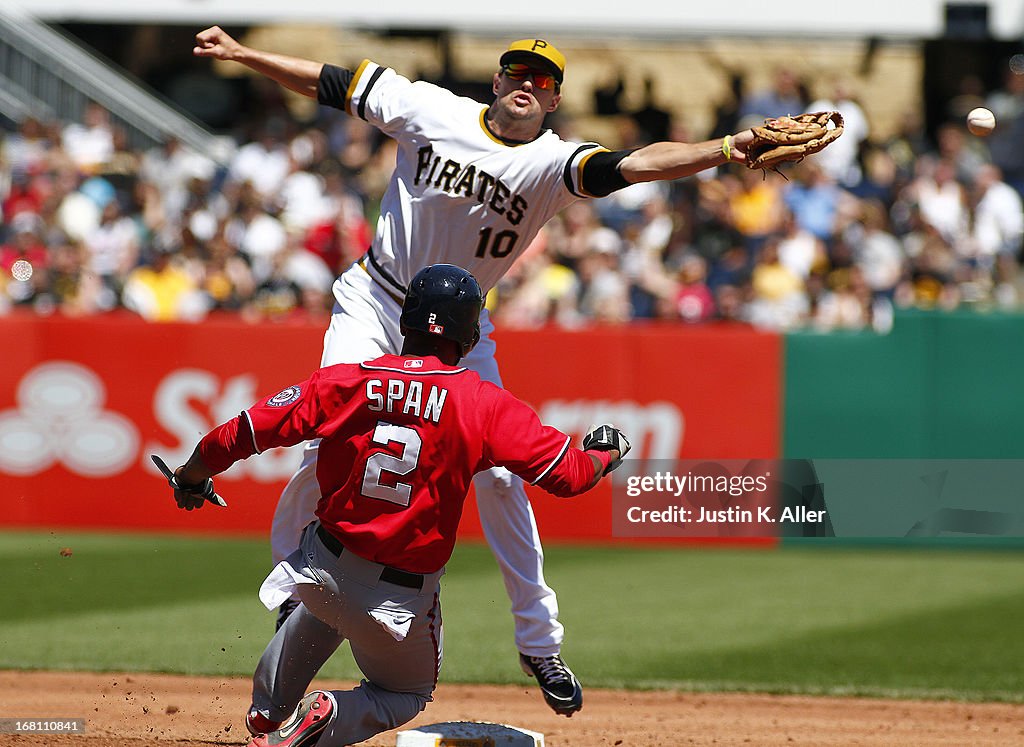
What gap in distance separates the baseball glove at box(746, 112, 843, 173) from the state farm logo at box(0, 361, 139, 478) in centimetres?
927

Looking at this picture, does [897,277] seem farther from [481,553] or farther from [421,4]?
[421,4]

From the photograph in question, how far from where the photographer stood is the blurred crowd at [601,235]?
1537cm

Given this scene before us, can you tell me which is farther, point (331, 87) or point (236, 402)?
point (236, 402)

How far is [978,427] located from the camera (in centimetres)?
1382

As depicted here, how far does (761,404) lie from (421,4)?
10.4m

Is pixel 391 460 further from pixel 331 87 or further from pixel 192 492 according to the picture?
pixel 331 87

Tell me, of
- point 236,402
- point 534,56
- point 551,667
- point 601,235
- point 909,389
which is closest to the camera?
point 534,56

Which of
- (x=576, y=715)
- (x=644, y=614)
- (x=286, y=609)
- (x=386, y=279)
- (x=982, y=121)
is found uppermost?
(x=982, y=121)

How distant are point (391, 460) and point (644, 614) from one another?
5.96m

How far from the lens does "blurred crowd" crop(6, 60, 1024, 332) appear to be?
50.4 feet

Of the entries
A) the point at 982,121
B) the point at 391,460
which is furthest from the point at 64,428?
the point at 982,121

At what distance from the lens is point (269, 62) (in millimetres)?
6809

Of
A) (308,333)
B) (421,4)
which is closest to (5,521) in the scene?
(308,333)

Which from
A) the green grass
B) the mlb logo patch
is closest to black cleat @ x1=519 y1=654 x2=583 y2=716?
the green grass
